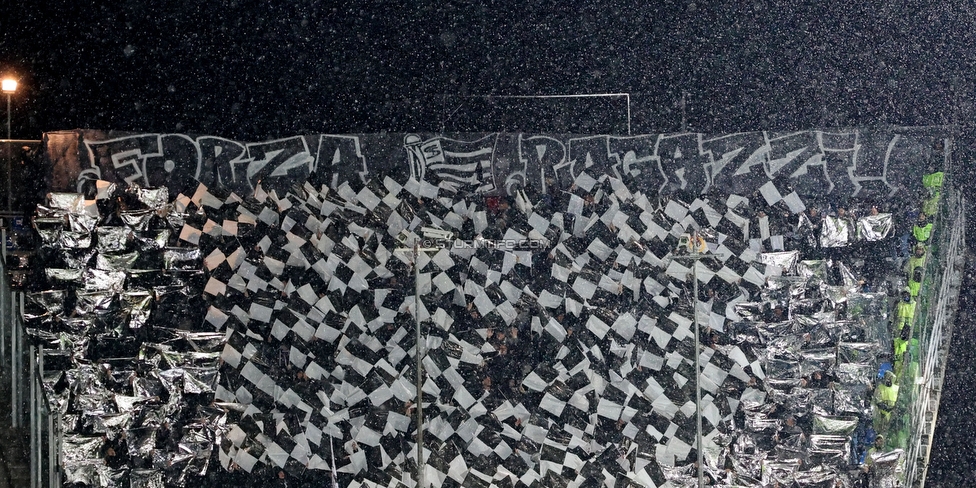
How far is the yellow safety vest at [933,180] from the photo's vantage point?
4.36 meters

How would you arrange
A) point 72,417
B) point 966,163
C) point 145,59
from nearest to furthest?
point 72,417 → point 145,59 → point 966,163

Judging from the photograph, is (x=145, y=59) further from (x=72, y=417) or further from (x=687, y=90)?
(x=687, y=90)

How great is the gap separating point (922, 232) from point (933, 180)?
267 millimetres

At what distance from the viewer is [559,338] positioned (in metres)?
4.30

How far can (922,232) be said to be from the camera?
4.38 meters

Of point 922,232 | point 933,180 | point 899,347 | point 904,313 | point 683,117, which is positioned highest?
point 683,117

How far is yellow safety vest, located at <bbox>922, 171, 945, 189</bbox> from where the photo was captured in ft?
14.3

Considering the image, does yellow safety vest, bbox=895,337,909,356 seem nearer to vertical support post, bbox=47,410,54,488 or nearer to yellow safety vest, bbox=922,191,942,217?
yellow safety vest, bbox=922,191,942,217

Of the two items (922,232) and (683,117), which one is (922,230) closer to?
(922,232)

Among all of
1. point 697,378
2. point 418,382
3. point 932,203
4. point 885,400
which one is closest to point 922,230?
point 932,203

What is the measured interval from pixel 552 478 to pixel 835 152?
7.09ft

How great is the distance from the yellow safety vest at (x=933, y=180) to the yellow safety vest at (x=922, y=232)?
0.63 feet

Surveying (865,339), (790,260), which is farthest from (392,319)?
(865,339)

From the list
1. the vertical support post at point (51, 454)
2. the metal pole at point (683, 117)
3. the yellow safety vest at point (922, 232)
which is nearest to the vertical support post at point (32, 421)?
the vertical support post at point (51, 454)
